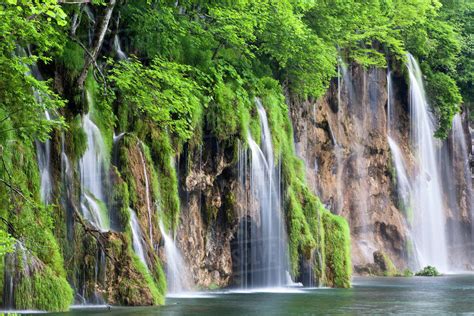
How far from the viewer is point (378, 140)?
47906mm

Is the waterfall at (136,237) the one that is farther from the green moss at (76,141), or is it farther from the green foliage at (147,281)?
the green moss at (76,141)

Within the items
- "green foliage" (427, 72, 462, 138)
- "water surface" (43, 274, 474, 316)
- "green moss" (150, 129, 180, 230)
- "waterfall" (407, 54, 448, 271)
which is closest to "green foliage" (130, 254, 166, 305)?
"water surface" (43, 274, 474, 316)

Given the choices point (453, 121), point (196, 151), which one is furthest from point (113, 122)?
point (453, 121)

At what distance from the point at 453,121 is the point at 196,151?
3081 cm

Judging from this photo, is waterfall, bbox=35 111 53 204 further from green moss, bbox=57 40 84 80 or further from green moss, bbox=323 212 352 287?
green moss, bbox=323 212 352 287

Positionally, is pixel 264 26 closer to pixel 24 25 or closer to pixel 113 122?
pixel 113 122

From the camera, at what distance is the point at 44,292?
17.0 meters

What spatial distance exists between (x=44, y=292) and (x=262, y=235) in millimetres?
13051

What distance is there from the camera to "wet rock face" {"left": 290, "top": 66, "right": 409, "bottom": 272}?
143 feet

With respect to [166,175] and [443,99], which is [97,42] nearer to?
[166,175]

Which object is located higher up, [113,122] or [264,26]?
[264,26]

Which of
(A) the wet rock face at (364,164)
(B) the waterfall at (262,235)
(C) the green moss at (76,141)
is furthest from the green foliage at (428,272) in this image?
(C) the green moss at (76,141)

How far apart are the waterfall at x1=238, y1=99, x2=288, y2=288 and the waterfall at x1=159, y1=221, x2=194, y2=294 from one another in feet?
11.4

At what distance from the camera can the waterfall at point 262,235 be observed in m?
29.1
